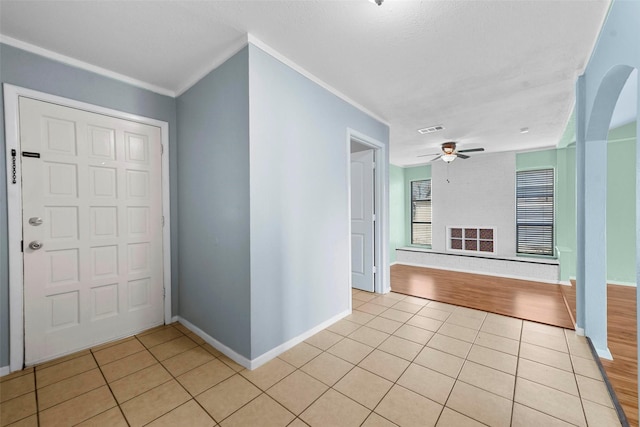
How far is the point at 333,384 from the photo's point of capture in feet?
6.16

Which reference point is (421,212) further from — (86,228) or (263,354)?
(86,228)

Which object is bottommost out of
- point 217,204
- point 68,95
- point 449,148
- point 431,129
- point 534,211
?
point 534,211

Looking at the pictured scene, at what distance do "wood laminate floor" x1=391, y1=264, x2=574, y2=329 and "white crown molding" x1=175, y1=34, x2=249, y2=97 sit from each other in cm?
373

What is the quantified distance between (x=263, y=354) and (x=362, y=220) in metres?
2.39

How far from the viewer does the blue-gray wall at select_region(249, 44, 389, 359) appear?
2082 millimetres

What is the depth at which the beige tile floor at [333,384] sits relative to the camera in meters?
1.58

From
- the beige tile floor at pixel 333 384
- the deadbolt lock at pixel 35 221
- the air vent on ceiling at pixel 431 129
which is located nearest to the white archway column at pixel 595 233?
the beige tile floor at pixel 333 384

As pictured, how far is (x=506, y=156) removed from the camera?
18.4ft

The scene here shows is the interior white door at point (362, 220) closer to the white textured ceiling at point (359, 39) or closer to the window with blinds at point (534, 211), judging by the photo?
the white textured ceiling at point (359, 39)

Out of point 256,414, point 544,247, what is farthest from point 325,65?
point 544,247

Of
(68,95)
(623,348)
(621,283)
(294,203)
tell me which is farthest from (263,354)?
(621,283)

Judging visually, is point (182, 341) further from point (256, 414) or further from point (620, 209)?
point (620, 209)

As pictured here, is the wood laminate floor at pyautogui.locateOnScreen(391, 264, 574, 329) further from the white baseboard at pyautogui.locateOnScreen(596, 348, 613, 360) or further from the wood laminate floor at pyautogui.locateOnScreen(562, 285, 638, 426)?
the white baseboard at pyautogui.locateOnScreen(596, 348, 613, 360)

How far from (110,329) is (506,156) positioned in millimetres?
7171
